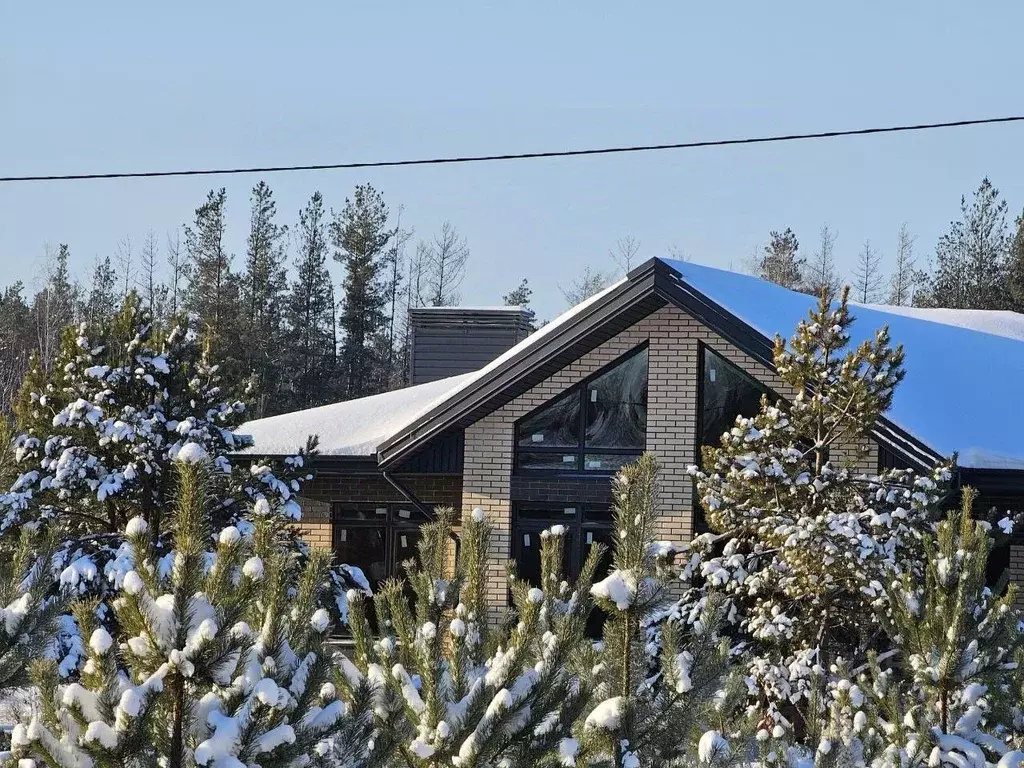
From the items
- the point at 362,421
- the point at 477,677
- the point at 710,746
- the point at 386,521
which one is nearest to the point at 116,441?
the point at 386,521

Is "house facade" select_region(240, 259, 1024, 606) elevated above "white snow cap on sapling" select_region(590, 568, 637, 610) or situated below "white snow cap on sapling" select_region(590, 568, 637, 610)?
above

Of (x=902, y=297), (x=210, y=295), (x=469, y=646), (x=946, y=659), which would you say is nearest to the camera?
(x=469, y=646)

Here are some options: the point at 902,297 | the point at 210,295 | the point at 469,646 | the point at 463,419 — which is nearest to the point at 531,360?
the point at 463,419

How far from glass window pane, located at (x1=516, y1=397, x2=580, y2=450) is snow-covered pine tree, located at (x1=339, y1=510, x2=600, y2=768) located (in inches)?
392

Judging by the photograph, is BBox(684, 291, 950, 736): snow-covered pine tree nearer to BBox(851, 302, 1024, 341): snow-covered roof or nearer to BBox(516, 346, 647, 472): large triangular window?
BBox(516, 346, 647, 472): large triangular window

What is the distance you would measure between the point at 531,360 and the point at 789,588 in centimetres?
498

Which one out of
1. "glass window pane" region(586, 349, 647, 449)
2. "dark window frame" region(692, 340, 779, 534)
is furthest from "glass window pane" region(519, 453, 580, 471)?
"dark window frame" region(692, 340, 779, 534)

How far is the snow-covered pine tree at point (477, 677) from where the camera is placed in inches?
167

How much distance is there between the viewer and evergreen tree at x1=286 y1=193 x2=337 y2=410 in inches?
1738

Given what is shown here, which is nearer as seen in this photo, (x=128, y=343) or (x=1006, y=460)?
(x=128, y=343)

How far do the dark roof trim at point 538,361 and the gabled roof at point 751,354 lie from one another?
0.01m

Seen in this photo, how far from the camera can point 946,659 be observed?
632cm

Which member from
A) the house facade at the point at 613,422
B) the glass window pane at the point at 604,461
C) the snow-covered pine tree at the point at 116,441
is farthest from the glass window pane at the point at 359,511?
the snow-covered pine tree at the point at 116,441

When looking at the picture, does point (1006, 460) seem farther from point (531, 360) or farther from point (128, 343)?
point (128, 343)
